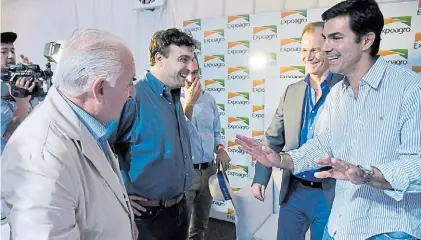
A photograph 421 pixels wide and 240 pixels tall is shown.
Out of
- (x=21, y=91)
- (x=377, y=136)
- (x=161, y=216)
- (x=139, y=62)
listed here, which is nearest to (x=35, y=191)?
(x=161, y=216)

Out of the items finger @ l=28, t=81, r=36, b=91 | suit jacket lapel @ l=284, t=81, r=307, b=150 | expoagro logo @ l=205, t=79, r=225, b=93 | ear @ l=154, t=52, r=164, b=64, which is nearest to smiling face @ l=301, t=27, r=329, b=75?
suit jacket lapel @ l=284, t=81, r=307, b=150

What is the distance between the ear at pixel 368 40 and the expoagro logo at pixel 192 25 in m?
2.25

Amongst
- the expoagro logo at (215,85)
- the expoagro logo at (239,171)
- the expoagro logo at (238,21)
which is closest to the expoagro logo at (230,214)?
the expoagro logo at (239,171)

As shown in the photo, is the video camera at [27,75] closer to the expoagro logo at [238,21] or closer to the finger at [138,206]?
the finger at [138,206]

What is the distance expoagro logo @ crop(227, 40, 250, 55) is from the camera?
123 inches

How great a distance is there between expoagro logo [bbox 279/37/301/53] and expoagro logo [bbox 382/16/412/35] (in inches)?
26.5

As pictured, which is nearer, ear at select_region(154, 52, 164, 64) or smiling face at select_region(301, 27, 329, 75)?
ear at select_region(154, 52, 164, 64)

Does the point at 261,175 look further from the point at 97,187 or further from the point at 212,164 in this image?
the point at 97,187

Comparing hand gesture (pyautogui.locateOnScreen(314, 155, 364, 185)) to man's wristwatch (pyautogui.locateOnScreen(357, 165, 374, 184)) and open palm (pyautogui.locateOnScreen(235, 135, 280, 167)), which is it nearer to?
man's wristwatch (pyautogui.locateOnScreen(357, 165, 374, 184))

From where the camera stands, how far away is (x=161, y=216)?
1565 millimetres

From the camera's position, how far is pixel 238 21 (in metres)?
3.11

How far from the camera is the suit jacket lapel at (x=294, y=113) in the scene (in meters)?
1.87

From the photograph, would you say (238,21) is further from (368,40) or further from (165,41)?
(368,40)

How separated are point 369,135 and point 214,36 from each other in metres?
2.34
